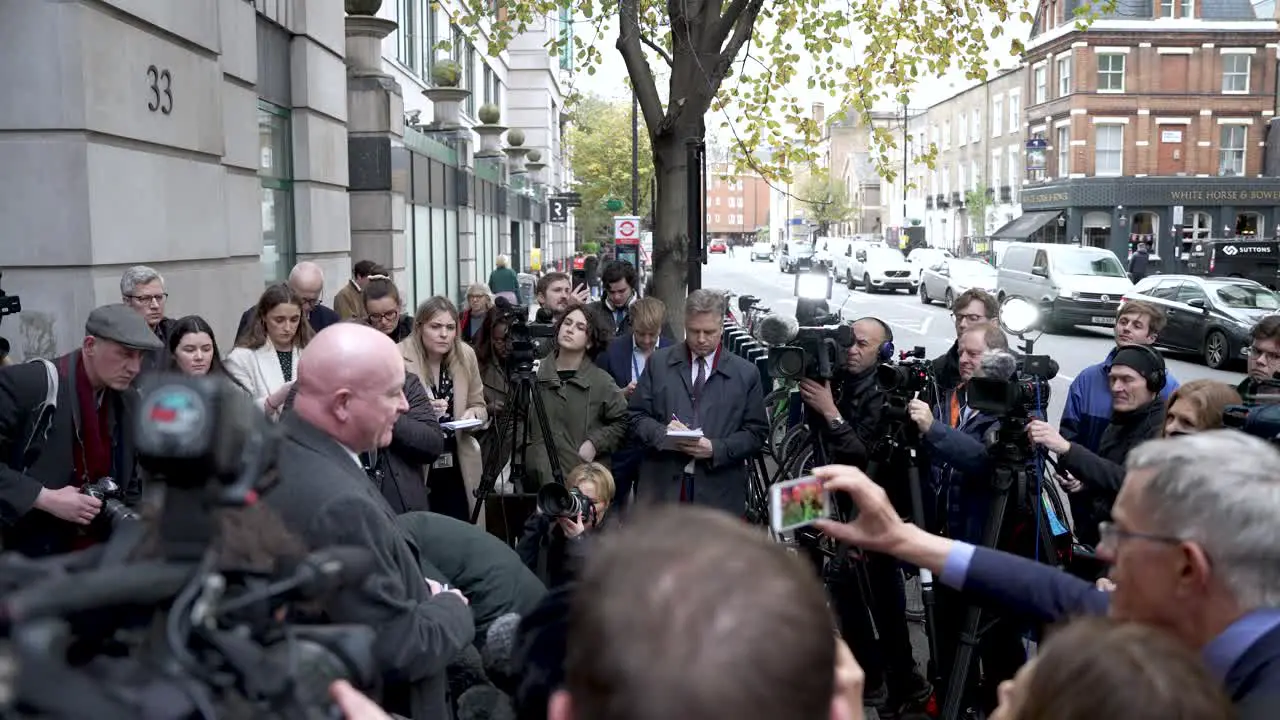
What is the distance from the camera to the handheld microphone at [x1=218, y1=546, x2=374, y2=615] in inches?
60.6

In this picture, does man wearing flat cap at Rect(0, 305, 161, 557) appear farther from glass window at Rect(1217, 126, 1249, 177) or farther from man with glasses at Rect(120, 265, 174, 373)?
glass window at Rect(1217, 126, 1249, 177)

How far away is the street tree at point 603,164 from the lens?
163 feet

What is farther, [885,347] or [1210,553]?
[885,347]

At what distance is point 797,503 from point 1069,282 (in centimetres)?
2546

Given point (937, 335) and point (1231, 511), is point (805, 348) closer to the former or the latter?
point (1231, 511)

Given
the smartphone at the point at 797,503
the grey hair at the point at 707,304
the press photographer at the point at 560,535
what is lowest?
the press photographer at the point at 560,535

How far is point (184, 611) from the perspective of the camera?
1466 millimetres

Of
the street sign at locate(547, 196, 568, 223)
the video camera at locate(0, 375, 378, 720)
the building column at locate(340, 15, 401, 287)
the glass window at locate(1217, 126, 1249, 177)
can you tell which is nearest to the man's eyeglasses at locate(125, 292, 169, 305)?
the video camera at locate(0, 375, 378, 720)

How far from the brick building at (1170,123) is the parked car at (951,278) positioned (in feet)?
60.8

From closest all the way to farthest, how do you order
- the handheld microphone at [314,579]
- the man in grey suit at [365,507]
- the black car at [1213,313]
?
the handheld microphone at [314,579]
the man in grey suit at [365,507]
the black car at [1213,313]

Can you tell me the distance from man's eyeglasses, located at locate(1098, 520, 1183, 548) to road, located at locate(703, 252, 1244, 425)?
5.32 metres

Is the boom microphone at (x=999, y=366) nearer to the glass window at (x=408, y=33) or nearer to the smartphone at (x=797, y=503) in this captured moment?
the smartphone at (x=797, y=503)

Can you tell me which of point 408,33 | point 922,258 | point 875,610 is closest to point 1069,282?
point 408,33

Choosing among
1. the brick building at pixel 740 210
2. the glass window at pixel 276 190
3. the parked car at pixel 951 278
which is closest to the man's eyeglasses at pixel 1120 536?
the glass window at pixel 276 190
